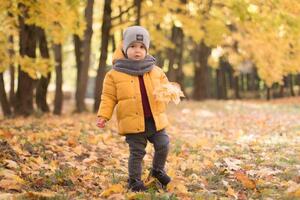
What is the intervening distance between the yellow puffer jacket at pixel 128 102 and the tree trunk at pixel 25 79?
10.3 m

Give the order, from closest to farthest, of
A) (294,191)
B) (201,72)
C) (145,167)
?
(294,191), (145,167), (201,72)

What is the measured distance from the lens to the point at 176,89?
572 cm

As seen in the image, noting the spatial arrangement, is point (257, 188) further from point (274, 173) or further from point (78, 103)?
point (78, 103)

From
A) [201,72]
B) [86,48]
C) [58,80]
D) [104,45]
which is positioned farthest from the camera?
[201,72]

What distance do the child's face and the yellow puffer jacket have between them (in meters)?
0.20

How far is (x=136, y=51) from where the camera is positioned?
18.2ft

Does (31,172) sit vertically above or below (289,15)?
below

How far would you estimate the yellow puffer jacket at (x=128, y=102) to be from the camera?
218 inches

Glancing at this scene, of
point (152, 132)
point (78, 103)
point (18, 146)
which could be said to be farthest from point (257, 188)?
point (78, 103)

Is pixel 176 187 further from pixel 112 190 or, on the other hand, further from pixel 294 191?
pixel 294 191

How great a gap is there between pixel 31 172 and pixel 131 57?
170 cm

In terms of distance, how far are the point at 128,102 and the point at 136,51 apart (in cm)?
52

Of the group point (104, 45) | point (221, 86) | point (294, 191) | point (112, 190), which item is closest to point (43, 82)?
point (104, 45)

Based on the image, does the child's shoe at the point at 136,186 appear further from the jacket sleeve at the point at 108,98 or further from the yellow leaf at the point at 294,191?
the yellow leaf at the point at 294,191
